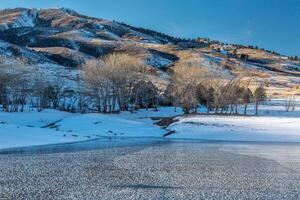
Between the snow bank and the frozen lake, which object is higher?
the frozen lake

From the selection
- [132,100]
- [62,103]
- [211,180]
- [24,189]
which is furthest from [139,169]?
[62,103]

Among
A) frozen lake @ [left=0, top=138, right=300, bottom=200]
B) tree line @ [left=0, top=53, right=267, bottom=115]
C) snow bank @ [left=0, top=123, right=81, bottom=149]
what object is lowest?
snow bank @ [left=0, top=123, right=81, bottom=149]

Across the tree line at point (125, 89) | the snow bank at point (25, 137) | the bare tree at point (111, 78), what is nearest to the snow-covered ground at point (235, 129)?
the snow bank at point (25, 137)

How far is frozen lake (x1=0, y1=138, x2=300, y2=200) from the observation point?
18.5 meters

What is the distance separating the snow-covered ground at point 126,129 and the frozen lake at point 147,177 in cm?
1904

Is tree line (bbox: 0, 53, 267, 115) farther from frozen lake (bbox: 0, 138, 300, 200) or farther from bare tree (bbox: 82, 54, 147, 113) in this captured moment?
frozen lake (bbox: 0, 138, 300, 200)

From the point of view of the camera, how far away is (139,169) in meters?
26.5

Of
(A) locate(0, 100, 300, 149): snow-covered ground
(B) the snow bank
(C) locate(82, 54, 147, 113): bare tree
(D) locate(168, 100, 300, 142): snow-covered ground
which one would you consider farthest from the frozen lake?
(C) locate(82, 54, 147, 113): bare tree

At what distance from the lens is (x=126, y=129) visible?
238 feet

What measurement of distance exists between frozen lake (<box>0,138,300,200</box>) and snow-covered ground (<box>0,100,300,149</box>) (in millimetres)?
19043

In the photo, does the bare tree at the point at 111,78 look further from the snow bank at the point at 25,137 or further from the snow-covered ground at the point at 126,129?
the snow bank at the point at 25,137

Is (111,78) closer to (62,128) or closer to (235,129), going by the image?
(62,128)

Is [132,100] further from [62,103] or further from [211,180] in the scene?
[211,180]

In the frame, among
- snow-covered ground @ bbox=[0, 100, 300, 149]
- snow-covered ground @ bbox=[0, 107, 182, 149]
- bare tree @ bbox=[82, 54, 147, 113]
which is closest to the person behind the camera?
snow-covered ground @ bbox=[0, 107, 182, 149]
